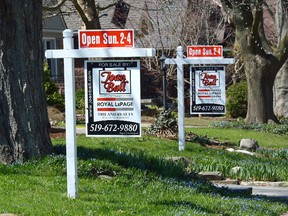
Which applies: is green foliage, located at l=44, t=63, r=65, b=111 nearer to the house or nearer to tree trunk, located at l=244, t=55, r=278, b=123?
the house

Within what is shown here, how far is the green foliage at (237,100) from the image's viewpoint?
122 ft

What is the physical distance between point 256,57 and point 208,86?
11923mm

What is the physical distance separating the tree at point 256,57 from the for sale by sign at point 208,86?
10476 mm

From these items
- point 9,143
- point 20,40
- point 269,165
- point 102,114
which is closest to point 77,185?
point 102,114

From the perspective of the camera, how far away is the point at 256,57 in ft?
99.8

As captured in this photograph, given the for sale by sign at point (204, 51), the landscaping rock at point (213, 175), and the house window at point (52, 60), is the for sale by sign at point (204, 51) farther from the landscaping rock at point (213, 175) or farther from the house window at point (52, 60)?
the house window at point (52, 60)

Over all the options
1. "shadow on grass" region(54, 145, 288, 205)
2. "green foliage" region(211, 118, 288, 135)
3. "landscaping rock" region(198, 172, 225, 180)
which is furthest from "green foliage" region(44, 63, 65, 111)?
"shadow on grass" region(54, 145, 288, 205)

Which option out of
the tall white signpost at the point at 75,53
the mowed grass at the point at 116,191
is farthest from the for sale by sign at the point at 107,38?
the mowed grass at the point at 116,191

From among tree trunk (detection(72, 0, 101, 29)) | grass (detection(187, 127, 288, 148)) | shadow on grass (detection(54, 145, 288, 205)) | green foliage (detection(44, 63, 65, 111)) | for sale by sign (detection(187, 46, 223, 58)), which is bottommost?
grass (detection(187, 127, 288, 148))

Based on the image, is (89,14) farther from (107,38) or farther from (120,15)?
(107,38)

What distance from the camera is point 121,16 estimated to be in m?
43.0

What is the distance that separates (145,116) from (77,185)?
24.8 meters

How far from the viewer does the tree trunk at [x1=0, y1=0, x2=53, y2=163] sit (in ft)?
37.3

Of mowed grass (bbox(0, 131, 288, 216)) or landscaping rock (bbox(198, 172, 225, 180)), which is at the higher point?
mowed grass (bbox(0, 131, 288, 216))
